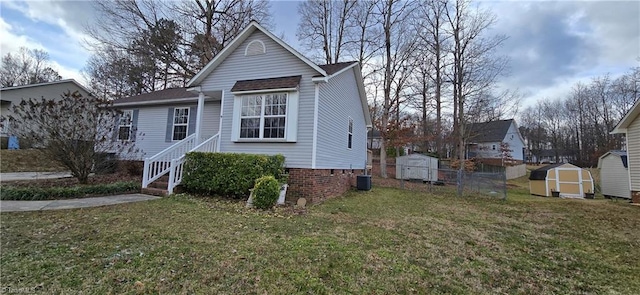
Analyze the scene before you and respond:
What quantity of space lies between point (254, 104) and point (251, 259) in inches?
254

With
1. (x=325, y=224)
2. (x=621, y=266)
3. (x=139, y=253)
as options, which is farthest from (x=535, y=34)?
(x=139, y=253)

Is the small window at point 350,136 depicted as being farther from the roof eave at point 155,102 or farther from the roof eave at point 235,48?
the roof eave at point 155,102

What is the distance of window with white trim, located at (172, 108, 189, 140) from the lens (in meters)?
11.9

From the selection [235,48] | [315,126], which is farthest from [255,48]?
[315,126]

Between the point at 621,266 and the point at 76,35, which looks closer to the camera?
the point at 621,266

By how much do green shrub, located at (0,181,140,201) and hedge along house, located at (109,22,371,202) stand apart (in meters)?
1.00

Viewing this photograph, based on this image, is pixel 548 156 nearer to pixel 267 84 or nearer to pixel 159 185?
pixel 267 84

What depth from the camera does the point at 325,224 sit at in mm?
5738

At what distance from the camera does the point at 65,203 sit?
645 centimetres

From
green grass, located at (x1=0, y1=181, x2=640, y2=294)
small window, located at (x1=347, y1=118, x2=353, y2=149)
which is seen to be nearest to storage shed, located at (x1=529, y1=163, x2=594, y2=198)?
green grass, located at (x1=0, y1=181, x2=640, y2=294)

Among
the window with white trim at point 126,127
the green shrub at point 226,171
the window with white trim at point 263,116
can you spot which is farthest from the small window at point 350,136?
the window with white trim at point 126,127

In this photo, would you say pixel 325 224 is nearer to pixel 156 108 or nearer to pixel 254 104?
pixel 254 104

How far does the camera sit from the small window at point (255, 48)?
9.46 meters

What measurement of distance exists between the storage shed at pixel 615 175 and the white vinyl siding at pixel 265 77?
665 inches
